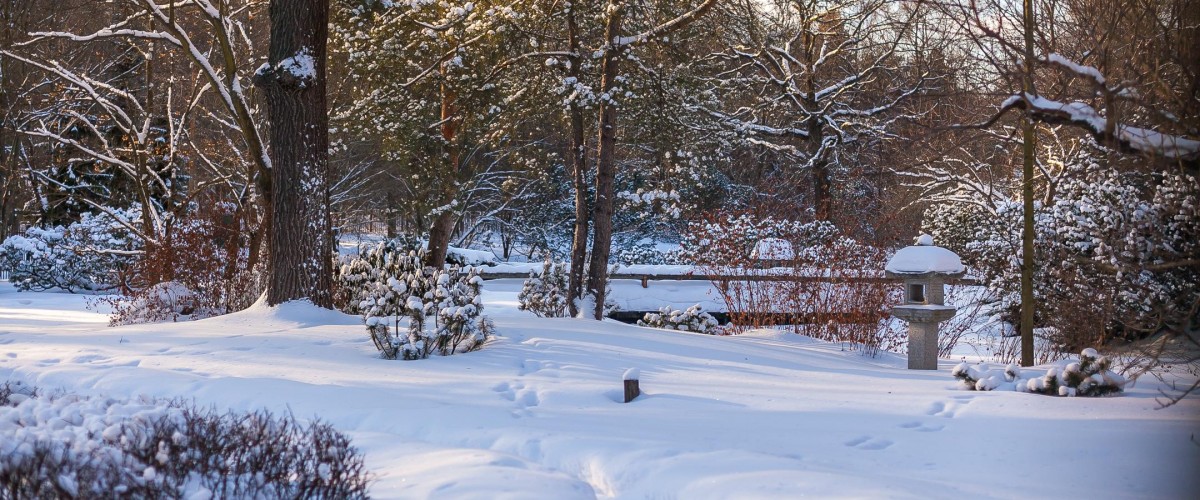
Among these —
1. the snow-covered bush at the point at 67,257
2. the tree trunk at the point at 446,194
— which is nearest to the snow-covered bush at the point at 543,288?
the tree trunk at the point at 446,194

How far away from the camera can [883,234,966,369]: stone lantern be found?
8.48 m

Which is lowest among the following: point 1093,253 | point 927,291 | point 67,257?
point 927,291

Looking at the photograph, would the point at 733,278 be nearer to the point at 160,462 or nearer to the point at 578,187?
the point at 578,187

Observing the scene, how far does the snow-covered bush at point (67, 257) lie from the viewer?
18625 millimetres

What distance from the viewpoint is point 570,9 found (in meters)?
12.1

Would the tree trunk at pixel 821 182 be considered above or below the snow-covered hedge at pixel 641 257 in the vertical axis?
above

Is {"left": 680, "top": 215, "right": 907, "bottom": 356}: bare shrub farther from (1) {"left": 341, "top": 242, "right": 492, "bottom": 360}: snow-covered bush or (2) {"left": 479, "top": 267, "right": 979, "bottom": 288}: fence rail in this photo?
(1) {"left": 341, "top": 242, "right": 492, "bottom": 360}: snow-covered bush

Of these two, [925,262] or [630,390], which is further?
[925,262]

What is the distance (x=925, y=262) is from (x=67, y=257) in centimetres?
1785

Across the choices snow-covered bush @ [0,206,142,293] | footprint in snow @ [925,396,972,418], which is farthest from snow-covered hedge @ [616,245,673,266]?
footprint in snow @ [925,396,972,418]

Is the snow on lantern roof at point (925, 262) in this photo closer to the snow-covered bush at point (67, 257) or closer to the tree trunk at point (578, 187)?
the tree trunk at point (578, 187)

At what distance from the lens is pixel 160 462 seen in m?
3.55

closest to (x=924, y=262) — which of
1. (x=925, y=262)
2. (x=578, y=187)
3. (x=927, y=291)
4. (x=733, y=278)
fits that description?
(x=925, y=262)

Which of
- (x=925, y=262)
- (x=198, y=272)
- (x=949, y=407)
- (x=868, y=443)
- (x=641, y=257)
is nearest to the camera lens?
(x=868, y=443)
